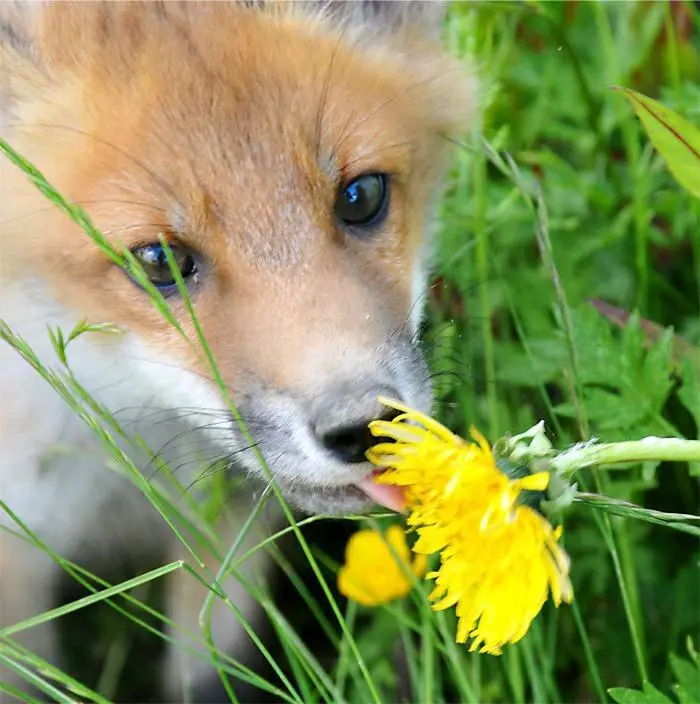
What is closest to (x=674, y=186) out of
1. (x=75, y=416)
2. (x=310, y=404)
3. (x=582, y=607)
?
(x=582, y=607)

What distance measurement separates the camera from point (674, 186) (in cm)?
246

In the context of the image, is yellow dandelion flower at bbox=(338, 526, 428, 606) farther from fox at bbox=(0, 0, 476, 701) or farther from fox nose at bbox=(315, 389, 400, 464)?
fox nose at bbox=(315, 389, 400, 464)

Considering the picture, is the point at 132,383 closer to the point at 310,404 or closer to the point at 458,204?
the point at 310,404

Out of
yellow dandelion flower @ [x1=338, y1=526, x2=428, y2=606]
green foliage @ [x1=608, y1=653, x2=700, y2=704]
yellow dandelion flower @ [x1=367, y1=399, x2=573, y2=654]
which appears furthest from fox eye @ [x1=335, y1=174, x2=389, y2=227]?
green foliage @ [x1=608, y1=653, x2=700, y2=704]

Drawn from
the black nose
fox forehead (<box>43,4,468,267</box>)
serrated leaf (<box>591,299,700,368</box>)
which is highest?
fox forehead (<box>43,4,468,267</box>)

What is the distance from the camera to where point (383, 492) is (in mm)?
1450

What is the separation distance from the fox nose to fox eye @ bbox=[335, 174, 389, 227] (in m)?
0.44

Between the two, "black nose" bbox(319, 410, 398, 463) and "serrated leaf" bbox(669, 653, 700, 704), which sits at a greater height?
"black nose" bbox(319, 410, 398, 463)

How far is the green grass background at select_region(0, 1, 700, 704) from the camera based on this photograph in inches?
70.9

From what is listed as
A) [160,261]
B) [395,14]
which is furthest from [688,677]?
[395,14]

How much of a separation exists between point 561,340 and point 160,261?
83 cm

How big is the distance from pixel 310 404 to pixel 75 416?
30.5 inches

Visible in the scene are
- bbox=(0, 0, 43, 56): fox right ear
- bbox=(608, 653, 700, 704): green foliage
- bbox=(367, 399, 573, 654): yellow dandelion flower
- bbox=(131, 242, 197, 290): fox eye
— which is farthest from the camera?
bbox=(0, 0, 43, 56): fox right ear

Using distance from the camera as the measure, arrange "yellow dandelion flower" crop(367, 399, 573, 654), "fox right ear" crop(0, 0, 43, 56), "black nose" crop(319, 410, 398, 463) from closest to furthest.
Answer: "yellow dandelion flower" crop(367, 399, 573, 654), "black nose" crop(319, 410, 398, 463), "fox right ear" crop(0, 0, 43, 56)
